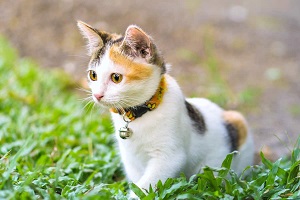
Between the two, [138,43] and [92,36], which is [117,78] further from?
[92,36]

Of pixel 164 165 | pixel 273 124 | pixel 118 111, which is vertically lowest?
pixel 273 124

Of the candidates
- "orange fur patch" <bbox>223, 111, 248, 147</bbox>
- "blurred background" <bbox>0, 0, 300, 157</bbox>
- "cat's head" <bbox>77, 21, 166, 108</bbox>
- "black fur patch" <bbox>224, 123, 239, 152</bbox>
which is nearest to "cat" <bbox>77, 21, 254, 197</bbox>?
"cat's head" <bbox>77, 21, 166, 108</bbox>

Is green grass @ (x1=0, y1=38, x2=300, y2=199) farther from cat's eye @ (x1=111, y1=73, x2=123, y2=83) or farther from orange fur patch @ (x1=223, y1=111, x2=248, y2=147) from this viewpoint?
cat's eye @ (x1=111, y1=73, x2=123, y2=83)

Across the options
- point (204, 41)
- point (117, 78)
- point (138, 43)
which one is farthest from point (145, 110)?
point (204, 41)

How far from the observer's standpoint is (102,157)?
4.26 m

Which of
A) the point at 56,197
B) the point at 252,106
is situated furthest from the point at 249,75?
the point at 56,197

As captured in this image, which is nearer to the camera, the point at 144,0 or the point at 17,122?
the point at 17,122

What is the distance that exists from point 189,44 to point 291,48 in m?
1.55

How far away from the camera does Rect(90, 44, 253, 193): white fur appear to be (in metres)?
3.11

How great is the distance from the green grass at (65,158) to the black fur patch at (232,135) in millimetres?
209

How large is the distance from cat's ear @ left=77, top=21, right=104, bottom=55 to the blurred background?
2.53 meters

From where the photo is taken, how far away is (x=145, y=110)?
129 inches

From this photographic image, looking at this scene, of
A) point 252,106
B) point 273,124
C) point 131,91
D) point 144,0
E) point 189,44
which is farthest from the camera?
point 144,0

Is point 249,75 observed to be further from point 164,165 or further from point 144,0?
point 164,165
